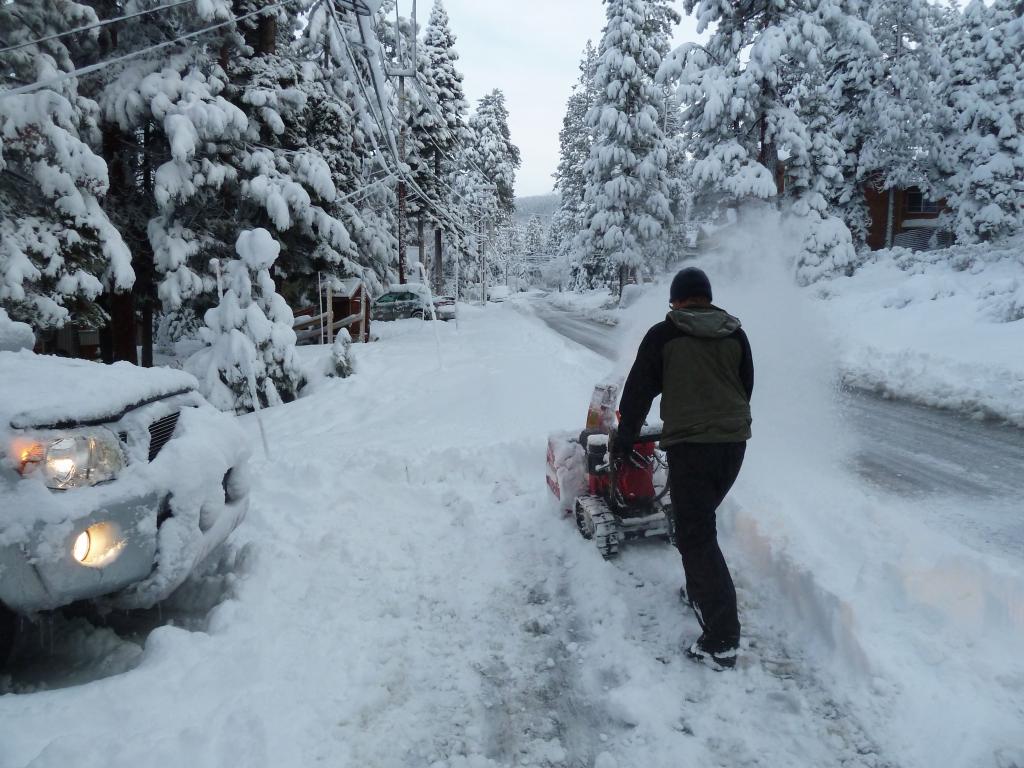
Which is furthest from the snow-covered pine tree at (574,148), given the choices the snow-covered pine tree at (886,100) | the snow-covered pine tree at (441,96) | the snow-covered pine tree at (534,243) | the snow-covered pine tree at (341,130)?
the snow-covered pine tree at (534,243)

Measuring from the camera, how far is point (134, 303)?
499 inches

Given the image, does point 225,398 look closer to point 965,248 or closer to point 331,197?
point 331,197

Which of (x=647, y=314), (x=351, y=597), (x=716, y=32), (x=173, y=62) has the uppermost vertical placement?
(x=716, y=32)

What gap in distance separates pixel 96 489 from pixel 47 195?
335 inches

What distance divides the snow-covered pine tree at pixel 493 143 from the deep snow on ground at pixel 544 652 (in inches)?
1777

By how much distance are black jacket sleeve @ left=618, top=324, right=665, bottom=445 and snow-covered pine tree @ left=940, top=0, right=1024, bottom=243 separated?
101 feet

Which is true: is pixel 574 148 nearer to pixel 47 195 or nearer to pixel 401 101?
pixel 401 101

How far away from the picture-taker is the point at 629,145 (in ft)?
97.1

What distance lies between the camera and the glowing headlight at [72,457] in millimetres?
2676

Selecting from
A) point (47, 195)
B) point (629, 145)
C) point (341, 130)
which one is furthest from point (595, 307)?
point (47, 195)

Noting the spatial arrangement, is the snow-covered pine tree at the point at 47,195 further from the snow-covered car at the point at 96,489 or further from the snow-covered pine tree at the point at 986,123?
the snow-covered pine tree at the point at 986,123

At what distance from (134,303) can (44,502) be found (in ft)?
38.6

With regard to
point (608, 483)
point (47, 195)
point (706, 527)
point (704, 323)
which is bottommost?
point (608, 483)

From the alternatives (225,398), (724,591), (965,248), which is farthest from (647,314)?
(965,248)
